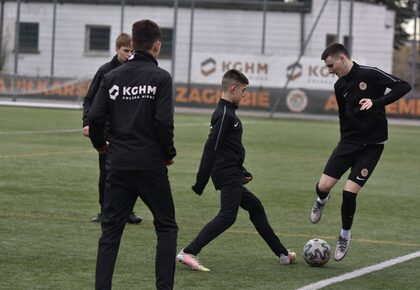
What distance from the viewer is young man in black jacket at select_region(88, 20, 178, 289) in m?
6.71

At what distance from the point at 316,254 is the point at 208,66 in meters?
30.0

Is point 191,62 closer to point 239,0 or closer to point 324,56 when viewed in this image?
point 239,0

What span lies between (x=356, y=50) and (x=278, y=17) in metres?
3.28

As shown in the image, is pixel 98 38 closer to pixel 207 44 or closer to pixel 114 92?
pixel 207 44

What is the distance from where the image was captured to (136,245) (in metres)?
9.64

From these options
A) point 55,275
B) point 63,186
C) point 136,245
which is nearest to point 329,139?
point 63,186

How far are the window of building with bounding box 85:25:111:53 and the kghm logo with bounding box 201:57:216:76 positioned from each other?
4989 millimetres

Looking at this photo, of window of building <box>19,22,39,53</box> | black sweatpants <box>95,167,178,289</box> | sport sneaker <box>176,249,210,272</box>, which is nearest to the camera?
black sweatpants <box>95,167,178,289</box>

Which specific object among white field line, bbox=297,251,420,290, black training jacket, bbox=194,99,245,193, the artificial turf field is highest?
black training jacket, bbox=194,99,245,193

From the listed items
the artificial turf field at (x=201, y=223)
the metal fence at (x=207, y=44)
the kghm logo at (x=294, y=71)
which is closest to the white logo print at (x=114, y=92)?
the artificial turf field at (x=201, y=223)

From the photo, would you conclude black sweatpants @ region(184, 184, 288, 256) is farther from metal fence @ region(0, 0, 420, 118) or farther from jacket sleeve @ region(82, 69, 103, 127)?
metal fence @ region(0, 0, 420, 118)

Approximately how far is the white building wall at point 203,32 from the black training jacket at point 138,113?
105 ft

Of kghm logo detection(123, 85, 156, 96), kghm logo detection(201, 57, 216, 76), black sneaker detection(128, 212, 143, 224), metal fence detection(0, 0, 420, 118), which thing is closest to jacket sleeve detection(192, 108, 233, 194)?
kghm logo detection(123, 85, 156, 96)

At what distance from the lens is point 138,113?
265 inches
